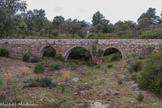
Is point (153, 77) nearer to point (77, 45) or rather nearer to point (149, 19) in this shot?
point (77, 45)

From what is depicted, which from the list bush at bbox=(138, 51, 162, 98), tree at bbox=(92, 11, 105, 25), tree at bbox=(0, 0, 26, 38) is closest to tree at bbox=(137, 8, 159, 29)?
tree at bbox=(92, 11, 105, 25)

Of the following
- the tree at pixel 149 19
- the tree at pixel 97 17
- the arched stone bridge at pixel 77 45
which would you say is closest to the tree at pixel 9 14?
the arched stone bridge at pixel 77 45

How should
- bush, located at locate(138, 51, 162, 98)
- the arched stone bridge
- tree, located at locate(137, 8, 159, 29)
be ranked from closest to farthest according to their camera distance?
bush, located at locate(138, 51, 162, 98) → the arched stone bridge → tree, located at locate(137, 8, 159, 29)

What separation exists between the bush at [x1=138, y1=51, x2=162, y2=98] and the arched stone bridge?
32.2 ft

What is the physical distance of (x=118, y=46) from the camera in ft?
52.3

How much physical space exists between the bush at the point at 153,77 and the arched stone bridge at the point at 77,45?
9.80 metres

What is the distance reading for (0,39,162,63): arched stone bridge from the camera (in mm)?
15281

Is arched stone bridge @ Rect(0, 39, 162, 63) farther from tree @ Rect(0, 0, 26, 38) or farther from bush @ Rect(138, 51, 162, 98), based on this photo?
bush @ Rect(138, 51, 162, 98)

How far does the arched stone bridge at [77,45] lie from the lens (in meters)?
15.3

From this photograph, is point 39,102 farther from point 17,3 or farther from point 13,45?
point 13,45

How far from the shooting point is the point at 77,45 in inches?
677

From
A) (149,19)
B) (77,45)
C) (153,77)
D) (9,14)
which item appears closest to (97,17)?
(149,19)

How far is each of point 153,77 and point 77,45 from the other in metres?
12.3

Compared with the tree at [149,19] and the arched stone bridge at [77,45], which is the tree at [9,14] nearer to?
the arched stone bridge at [77,45]
